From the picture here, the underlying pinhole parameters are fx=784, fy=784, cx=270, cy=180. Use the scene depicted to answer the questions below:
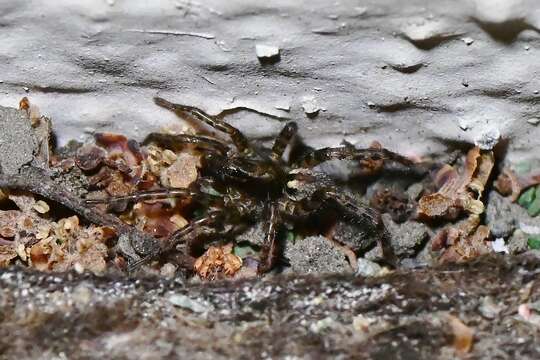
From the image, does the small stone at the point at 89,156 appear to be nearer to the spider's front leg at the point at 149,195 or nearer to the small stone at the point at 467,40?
the spider's front leg at the point at 149,195

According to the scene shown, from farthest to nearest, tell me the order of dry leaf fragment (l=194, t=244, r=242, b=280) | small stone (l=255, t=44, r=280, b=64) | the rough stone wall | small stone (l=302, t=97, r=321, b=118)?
dry leaf fragment (l=194, t=244, r=242, b=280) < small stone (l=302, t=97, r=321, b=118) < small stone (l=255, t=44, r=280, b=64) < the rough stone wall

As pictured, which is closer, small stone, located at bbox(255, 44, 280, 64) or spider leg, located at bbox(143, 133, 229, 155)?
small stone, located at bbox(255, 44, 280, 64)

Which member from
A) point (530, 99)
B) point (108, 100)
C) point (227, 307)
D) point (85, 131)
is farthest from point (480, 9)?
point (85, 131)

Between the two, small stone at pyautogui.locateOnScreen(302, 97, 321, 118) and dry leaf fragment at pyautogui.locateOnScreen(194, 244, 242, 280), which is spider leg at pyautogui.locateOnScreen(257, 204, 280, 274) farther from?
small stone at pyautogui.locateOnScreen(302, 97, 321, 118)

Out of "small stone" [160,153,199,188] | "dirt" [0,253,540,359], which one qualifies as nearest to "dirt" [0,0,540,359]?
"dirt" [0,253,540,359]

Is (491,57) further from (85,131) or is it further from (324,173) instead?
(85,131)

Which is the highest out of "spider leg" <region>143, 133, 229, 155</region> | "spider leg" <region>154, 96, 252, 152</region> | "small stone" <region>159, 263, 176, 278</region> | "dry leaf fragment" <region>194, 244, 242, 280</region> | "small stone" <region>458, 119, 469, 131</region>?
"small stone" <region>458, 119, 469, 131</region>

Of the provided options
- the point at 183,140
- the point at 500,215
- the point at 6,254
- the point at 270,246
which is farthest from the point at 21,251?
the point at 500,215
